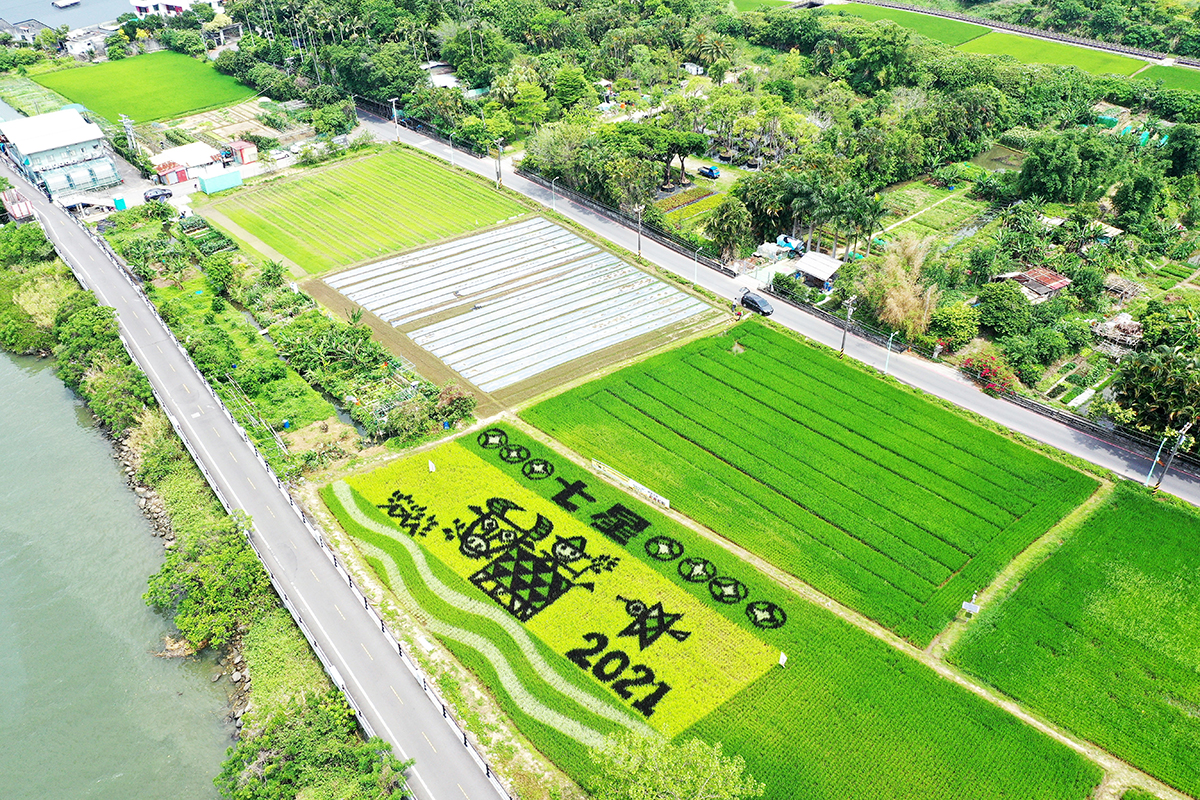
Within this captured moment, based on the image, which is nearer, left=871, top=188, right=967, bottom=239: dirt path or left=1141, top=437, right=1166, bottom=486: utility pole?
left=1141, top=437, right=1166, bottom=486: utility pole

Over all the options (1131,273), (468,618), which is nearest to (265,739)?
(468,618)

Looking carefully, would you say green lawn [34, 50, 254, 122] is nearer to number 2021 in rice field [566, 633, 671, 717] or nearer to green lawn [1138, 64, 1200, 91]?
number 2021 in rice field [566, 633, 671, 717]

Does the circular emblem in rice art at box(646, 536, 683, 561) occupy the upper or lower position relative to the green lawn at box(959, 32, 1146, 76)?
lower

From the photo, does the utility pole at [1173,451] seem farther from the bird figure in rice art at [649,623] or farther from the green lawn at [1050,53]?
the green lawn at [1050,53]

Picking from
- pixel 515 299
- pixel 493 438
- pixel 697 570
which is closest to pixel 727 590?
pixel 697 570

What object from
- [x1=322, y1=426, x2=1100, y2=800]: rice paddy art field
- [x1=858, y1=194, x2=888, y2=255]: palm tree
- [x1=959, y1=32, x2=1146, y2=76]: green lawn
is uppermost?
[x1=959, y1=32, x2=1146, y2=76]: green lawn

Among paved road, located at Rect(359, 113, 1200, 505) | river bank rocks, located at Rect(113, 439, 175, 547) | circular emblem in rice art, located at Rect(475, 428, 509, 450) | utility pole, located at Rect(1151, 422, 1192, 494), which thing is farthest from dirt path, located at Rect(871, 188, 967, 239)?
river bank rocks, located at Rect(113, 439, 175, 547)

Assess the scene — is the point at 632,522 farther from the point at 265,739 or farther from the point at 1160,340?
the point at 1160,340

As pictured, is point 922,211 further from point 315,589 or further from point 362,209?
point 315,589
